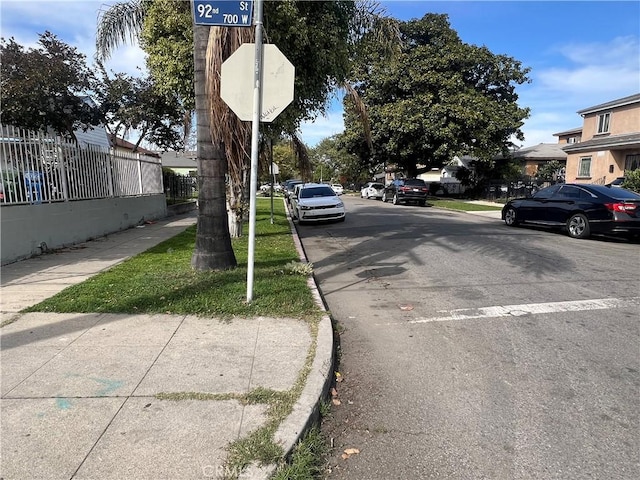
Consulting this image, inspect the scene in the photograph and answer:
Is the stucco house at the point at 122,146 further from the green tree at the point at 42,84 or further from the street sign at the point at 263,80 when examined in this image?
the street sign at the point at 263,80

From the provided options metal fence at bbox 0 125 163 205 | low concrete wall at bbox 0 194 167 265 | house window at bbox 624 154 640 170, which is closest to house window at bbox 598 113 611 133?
house window at bbox 624 154 640 170

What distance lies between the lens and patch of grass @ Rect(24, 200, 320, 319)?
5.31 metres

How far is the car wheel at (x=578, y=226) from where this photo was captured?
39.8ft

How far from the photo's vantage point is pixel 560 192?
13320mm

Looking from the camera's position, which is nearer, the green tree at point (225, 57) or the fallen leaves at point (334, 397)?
the fallen leaves at point (334, 397)

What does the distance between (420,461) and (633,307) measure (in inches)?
183

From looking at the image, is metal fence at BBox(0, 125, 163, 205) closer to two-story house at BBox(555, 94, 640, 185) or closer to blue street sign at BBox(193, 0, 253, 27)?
blue street sign at BBox(193, 0, 253, 27)

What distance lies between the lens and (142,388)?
351cm

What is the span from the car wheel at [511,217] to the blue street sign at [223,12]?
12288mm

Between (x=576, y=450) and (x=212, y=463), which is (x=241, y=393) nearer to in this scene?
(x=212, y=463)

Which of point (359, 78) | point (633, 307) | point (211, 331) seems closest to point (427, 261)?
point (633, 307)

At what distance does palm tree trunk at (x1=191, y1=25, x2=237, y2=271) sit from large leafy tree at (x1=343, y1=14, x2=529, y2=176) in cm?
2453

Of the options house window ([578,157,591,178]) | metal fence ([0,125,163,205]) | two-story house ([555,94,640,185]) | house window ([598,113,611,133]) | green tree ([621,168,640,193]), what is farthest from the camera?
house window ([598,113,611,133])

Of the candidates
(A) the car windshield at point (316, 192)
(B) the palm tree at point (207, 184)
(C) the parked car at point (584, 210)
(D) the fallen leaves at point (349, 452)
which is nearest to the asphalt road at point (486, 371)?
(D) the fallen leaves at point (349, 452)
